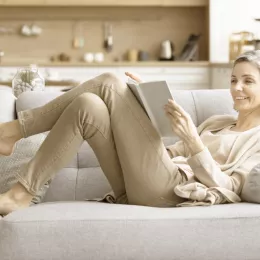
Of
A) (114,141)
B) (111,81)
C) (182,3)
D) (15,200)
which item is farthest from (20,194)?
(182,3)

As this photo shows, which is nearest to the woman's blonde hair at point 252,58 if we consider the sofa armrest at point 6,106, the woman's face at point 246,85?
the woman's face at point 246,85

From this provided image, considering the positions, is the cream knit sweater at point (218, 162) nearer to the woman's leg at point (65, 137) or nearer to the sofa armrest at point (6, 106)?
the woman's leg at point (65, 137)

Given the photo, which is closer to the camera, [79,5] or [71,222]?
[71,222]

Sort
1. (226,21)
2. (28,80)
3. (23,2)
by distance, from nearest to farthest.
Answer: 1. (28,80)
2. (23,2)
3. (226,21)

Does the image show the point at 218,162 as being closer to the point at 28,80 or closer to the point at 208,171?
the point at 208,171

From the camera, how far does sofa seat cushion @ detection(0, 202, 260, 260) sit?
201 centimetres

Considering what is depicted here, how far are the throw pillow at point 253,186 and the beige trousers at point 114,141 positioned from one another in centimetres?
23

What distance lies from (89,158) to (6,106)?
1.55 feet

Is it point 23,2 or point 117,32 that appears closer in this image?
point 23,2

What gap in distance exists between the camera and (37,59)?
7.27 metres

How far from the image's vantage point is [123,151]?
226cm

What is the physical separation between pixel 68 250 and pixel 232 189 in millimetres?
636

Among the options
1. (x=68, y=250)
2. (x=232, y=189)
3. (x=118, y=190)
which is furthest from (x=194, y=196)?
(x=68, y=250)

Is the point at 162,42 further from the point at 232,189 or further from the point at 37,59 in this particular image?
the point at 232,189
